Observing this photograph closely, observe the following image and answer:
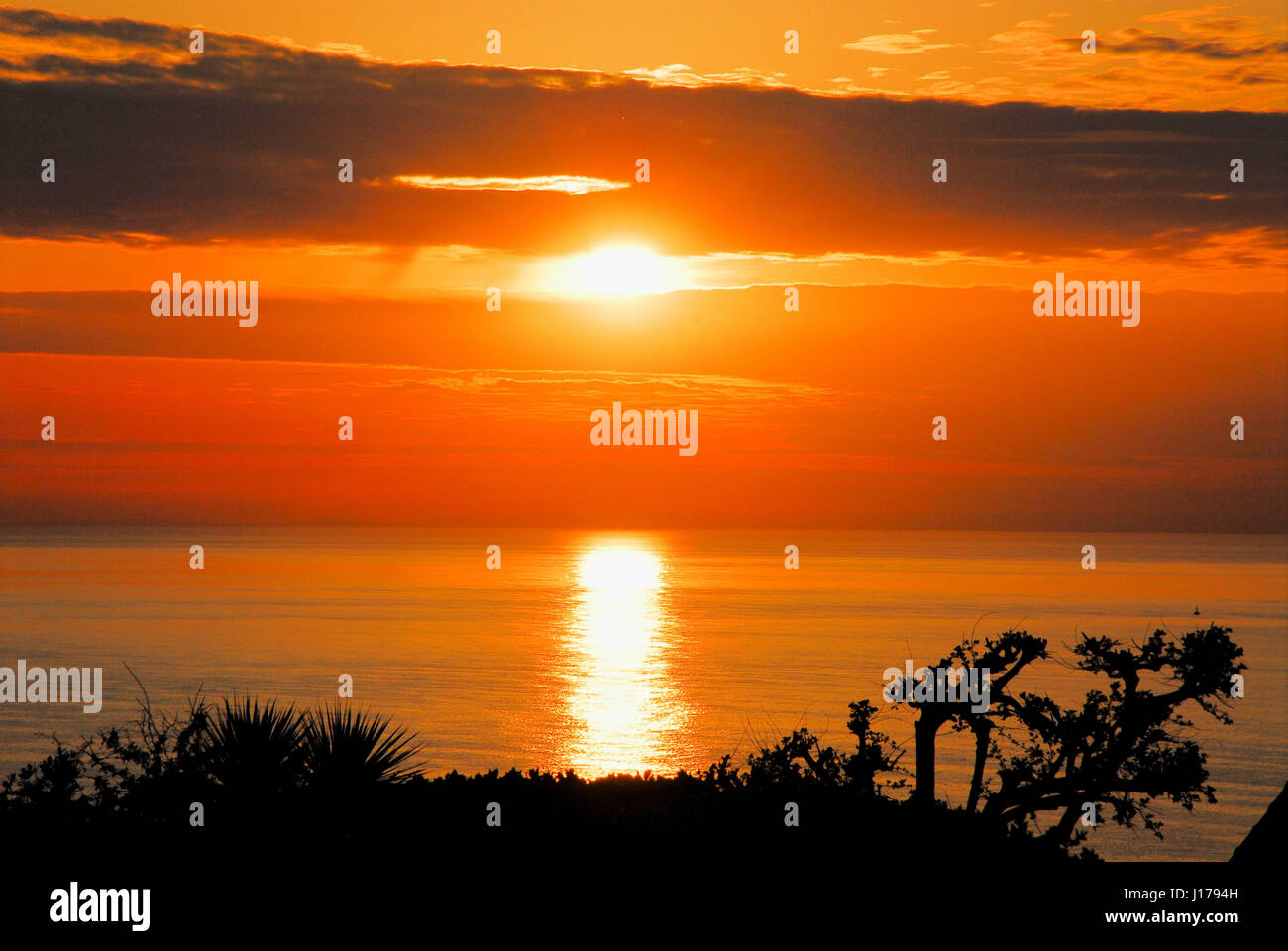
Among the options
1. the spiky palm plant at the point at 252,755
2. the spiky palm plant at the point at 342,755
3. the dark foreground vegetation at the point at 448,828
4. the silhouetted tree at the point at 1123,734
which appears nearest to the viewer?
the dark foreground vegetation at the point at 448,828

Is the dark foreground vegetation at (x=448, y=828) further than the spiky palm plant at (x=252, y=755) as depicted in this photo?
No

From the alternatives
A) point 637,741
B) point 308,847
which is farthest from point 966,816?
point 637,741

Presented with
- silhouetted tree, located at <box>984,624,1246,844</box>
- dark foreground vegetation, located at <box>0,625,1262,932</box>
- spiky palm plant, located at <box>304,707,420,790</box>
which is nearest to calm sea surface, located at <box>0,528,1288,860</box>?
silhouetted tree, located at <box>984,624,1246,844</box>

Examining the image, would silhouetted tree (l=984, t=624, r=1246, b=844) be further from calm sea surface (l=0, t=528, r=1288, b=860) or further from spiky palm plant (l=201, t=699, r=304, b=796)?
calm sea surface (l=0, t=528, r=1288, b=860)

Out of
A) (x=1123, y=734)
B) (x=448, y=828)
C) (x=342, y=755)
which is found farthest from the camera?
(x=1123, y=734)

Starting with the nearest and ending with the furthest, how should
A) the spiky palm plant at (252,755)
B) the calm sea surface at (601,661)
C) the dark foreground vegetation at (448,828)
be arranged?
1. the dark foreground vegetation at (448,828)
2. the spiky palm plant at (252,755)
3. the calm sea surface at (601,661)

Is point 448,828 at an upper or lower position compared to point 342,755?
lower

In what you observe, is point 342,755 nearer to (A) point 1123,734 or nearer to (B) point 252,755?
(B) point 252,755

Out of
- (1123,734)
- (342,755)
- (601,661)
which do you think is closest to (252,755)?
(342,755)

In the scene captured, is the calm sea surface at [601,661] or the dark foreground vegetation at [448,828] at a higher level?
the dark foreground vegetation at [448,828]

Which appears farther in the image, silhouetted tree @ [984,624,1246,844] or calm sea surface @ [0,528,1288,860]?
calm sea surface @ [0,528,1288,860]

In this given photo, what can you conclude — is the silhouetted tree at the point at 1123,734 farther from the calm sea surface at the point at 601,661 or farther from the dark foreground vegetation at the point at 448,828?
the calm sea surface at the point at 601,661

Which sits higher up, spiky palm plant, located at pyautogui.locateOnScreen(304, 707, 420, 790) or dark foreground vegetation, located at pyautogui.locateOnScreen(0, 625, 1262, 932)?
spiky palm plant, located at pyautogui.locateOnScreen(304, 707, 420, 790)

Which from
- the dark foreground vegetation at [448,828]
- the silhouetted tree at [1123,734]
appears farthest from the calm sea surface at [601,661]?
the dark foreground vegetation at [448,828]
